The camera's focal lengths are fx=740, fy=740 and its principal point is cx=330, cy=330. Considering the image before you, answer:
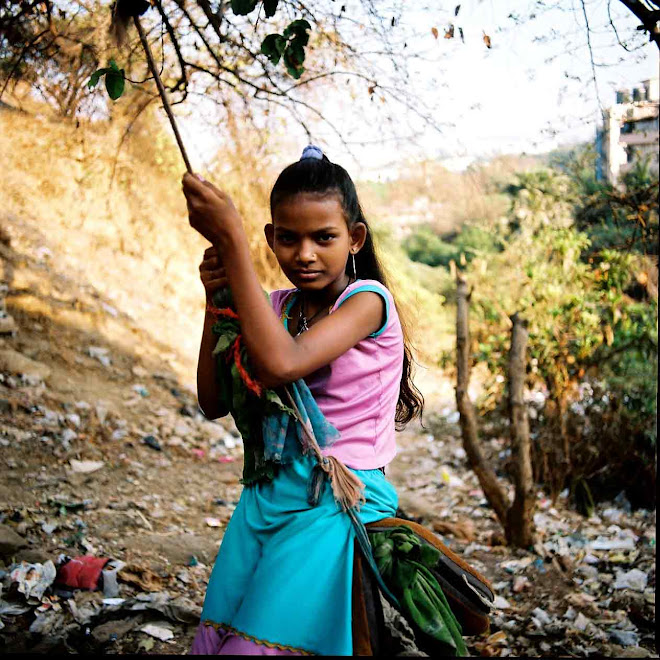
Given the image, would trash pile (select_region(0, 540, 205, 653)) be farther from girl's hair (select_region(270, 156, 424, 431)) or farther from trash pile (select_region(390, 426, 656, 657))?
girl's hair (select_region(270, 156, 424, 431))

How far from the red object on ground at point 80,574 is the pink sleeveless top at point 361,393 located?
2262mm

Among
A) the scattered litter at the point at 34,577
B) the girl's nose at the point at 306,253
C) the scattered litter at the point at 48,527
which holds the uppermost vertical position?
the girl's nose at the point at 306,253

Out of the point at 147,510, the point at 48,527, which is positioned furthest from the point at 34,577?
the point at 147,510

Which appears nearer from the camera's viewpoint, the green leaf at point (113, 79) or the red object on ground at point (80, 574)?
the green leaf at point (113, 79)

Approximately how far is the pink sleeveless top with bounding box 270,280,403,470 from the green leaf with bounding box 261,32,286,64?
77 cm

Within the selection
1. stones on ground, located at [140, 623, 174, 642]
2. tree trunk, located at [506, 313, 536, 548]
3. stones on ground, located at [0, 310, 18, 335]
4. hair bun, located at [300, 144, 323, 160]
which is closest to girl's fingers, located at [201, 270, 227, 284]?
hair bun, located at [300, 144, 323, 160]

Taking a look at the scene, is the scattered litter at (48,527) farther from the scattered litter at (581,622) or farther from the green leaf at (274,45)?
the green leaf at (274,45)

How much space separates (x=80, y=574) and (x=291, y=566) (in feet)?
7.57

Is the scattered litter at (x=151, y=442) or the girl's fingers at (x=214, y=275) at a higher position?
the girl's fingers at (x=214, y=275)

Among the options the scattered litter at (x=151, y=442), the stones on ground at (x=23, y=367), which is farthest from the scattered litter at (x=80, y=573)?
the stones on ground at (x=23, y=367)

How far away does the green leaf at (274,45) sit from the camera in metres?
2.09

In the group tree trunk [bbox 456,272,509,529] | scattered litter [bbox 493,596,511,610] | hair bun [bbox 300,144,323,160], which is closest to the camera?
hair bun [bbox 300,144,323,160]

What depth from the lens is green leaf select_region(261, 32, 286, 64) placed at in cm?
209

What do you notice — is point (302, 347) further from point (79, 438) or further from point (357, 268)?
point (79, 438)
